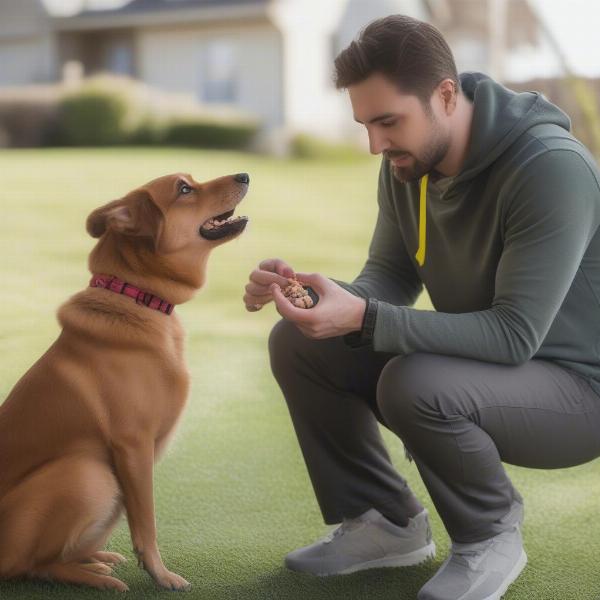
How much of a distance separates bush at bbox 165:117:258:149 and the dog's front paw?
1115 centimetres

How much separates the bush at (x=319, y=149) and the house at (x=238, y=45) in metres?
0.22

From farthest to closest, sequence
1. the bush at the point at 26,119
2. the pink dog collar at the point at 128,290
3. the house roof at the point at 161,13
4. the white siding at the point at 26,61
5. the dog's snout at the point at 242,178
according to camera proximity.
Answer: the white siding at the point at 26,61 < the house roof at the point at 161,13 < the bush at the point at 26,119 < the dog's snout at the point at 242,178 < the pink dog collar at the point at 128,290

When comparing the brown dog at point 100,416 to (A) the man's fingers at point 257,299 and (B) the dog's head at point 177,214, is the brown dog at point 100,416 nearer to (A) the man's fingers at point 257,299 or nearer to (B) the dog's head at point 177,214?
(B) the dog's head at point 177,214

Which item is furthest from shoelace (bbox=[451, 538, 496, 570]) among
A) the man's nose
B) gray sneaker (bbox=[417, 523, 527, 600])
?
the man's nose

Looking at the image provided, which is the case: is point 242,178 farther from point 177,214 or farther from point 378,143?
point 378,143

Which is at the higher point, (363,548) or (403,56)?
(403,56)

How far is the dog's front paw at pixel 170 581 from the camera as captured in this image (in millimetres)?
2199

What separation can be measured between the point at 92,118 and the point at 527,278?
11.5 metres

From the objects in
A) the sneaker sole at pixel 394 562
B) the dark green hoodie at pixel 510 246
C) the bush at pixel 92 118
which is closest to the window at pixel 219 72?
the bush at pixel 92 118

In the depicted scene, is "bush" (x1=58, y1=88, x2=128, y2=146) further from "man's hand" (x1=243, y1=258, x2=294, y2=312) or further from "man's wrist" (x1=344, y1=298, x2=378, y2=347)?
"man's wrist" (x1=344, y1=298, x2=378, y2=347)

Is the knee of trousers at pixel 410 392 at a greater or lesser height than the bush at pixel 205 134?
greater

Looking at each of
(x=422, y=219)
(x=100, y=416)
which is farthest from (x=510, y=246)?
(x=100, y=416)

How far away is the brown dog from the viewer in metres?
2.11

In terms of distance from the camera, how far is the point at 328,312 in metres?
2.01
